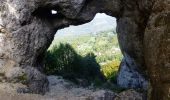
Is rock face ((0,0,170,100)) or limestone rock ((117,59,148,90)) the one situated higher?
rock face ((0,0,170,100))

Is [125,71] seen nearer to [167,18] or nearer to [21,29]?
[21,29]

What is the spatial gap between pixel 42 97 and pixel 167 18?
511 inches


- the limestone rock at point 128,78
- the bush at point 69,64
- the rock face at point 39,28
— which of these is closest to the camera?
the rock face at point 39,28

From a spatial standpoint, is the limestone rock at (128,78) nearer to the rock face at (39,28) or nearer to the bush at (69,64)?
the bush at (69,64)

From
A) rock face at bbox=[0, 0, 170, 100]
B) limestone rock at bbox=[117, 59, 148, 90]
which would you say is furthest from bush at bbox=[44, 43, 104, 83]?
rock face at bbox=[0, 0, 170, 100]

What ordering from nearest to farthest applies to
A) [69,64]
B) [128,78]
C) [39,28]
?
[39,28] < [128,78] < [69,64]

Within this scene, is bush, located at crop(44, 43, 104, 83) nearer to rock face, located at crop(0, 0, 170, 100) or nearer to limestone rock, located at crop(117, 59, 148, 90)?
limestone rock, located at crop(117, 59, 148, 90)

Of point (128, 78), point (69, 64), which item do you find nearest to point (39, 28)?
point (128, 78)

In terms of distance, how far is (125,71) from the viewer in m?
39.8

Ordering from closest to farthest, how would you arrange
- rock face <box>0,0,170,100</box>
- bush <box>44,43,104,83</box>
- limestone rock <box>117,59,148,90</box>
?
1. rock face <box>0,0,170,100</box>
2. limestone rock <box>117,59,148,90</box>
3. bush <box>44,43,104,83</box>

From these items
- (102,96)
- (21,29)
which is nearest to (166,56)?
(102,96)

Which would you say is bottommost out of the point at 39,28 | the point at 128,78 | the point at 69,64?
the point at 128,78

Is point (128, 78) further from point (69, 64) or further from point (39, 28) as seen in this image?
point (39, 28)

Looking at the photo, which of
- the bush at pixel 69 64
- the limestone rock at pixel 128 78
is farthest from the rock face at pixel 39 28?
the bush at pixel 69 64
